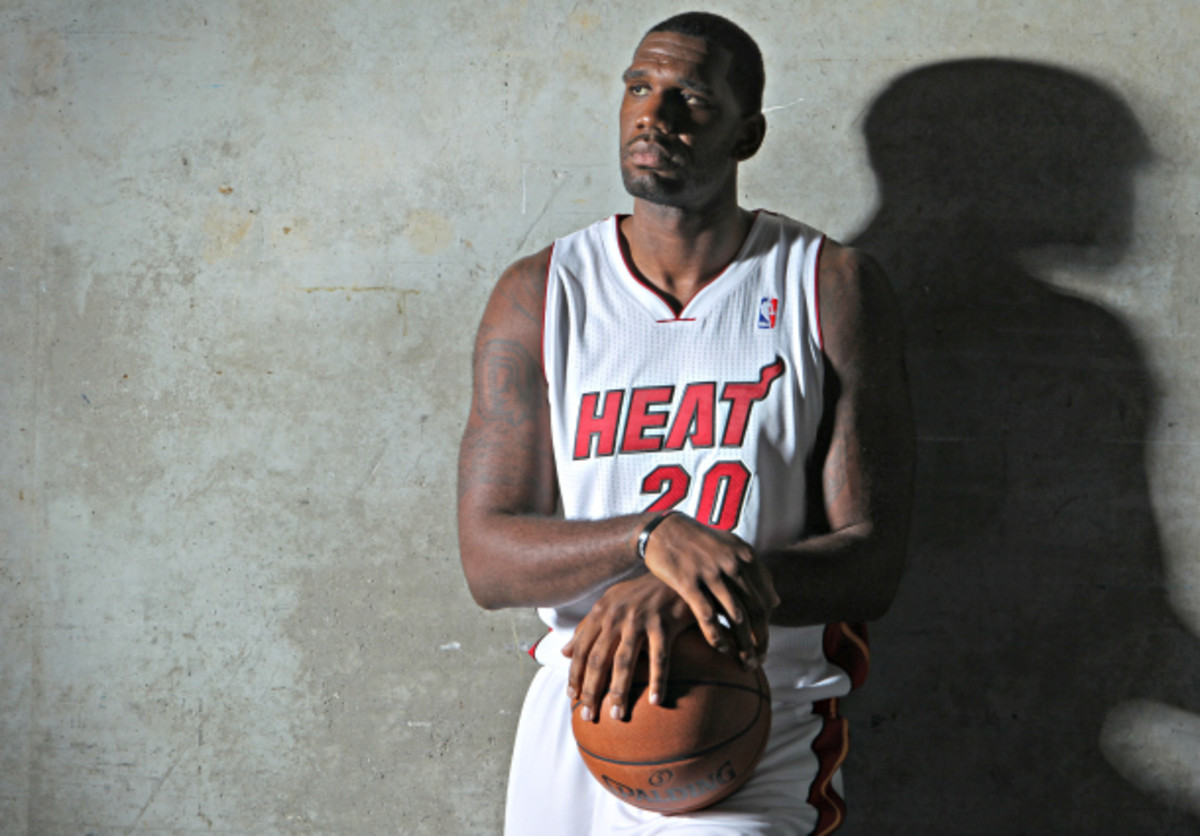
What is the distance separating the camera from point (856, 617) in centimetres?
179

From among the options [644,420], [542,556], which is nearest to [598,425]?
[644,420]

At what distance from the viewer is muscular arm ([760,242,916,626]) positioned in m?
1.73

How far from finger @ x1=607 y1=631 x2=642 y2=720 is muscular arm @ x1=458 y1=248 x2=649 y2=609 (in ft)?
0.86

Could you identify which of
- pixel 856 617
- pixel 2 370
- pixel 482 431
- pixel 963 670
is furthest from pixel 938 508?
pixel 2 370

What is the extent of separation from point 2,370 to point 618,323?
68.3 inches

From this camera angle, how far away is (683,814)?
1624mm

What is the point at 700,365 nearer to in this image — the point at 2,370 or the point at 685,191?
the point at 685,191

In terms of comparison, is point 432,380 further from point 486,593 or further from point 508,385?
point 486,593

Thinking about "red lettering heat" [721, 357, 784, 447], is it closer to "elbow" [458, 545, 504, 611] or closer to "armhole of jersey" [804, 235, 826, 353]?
"armhole of jersey" [804, 235, 826, 353]

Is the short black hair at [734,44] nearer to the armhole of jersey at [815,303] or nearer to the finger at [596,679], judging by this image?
the armhole of jersey at [815,303]

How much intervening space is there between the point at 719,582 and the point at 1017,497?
119 cm

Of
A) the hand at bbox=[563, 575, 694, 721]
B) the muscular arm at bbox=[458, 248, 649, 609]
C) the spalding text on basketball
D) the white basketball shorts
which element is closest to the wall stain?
the muscular arm at bbox=[458, 248, 649, 609]

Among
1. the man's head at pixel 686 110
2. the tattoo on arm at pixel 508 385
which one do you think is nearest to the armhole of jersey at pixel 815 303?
the man's head at pixel 686 110

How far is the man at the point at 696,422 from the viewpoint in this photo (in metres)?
1.80
